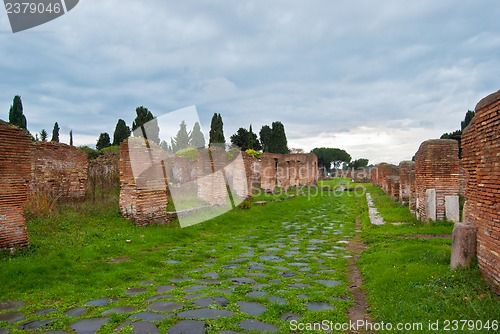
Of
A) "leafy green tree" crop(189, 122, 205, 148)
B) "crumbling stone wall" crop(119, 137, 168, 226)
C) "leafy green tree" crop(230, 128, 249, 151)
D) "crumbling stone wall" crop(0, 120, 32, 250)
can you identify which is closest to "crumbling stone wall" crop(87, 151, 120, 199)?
"crumbling stone wall" crop(119, 137, 168, 226)

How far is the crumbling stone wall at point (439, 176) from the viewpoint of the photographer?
1041cm

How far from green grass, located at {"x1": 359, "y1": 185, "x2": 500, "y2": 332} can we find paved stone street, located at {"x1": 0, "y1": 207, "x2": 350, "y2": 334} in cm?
58

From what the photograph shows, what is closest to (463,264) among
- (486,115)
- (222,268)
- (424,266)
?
(424,266)

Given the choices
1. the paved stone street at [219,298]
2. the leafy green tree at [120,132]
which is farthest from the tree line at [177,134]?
the paved stone street at [219,298]

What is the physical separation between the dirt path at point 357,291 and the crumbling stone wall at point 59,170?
30.5ft

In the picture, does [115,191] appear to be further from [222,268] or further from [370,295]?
[370,295]

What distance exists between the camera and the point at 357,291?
5.25 m

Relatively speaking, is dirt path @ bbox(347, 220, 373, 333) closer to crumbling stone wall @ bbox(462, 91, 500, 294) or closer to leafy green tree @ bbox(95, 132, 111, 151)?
crumbling stone wall @ bbox(462, 91, 500, 294)

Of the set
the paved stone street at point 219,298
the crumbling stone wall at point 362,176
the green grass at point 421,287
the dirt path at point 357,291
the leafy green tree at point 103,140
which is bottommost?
the dirt path at point 357,291

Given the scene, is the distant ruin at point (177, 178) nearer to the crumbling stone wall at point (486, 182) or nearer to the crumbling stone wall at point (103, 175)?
the crumbling stone wall at point (103, 175)

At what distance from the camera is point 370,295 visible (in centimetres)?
491

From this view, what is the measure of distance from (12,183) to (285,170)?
2662cm

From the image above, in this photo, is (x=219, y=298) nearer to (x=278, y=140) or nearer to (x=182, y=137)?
(x=182, y=137)

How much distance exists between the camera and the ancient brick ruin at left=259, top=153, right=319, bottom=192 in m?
26.1
